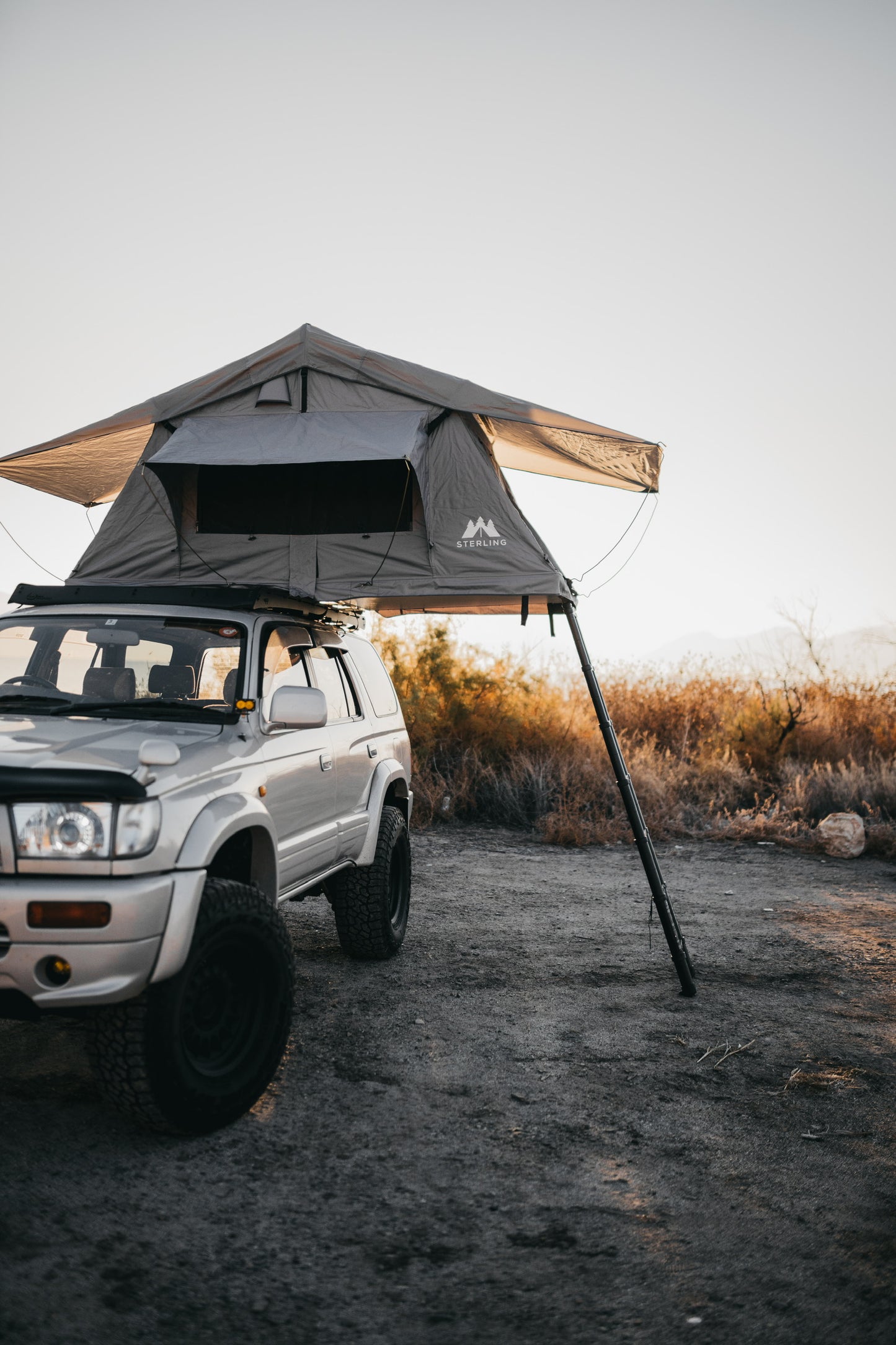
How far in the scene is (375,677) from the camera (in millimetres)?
6621

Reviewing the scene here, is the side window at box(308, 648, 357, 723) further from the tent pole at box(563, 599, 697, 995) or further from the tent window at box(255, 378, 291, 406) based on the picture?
the tent window at box(255, 378, 291, 406)

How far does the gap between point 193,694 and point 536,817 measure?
7309 millimetres

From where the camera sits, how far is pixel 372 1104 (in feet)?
12.8

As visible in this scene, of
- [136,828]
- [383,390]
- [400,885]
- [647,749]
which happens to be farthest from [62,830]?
[647,749]

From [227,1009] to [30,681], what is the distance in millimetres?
1813

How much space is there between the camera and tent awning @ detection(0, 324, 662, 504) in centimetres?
597

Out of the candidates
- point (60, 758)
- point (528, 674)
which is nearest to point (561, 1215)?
point (60, 758)

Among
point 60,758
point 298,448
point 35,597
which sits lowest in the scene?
point 60,758

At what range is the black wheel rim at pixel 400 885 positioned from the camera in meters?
6.32

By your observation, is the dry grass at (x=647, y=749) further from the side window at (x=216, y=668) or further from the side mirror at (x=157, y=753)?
the side mirror at (x=157, y=753)

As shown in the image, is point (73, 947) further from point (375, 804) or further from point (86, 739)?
point (375, 804)

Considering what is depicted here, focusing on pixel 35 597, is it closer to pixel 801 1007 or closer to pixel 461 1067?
pixel 461 1067

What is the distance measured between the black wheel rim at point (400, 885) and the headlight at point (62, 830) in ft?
10.7

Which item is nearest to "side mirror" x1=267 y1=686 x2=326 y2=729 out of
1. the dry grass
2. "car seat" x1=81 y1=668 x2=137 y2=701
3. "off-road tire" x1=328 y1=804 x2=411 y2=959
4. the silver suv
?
the silver suv
